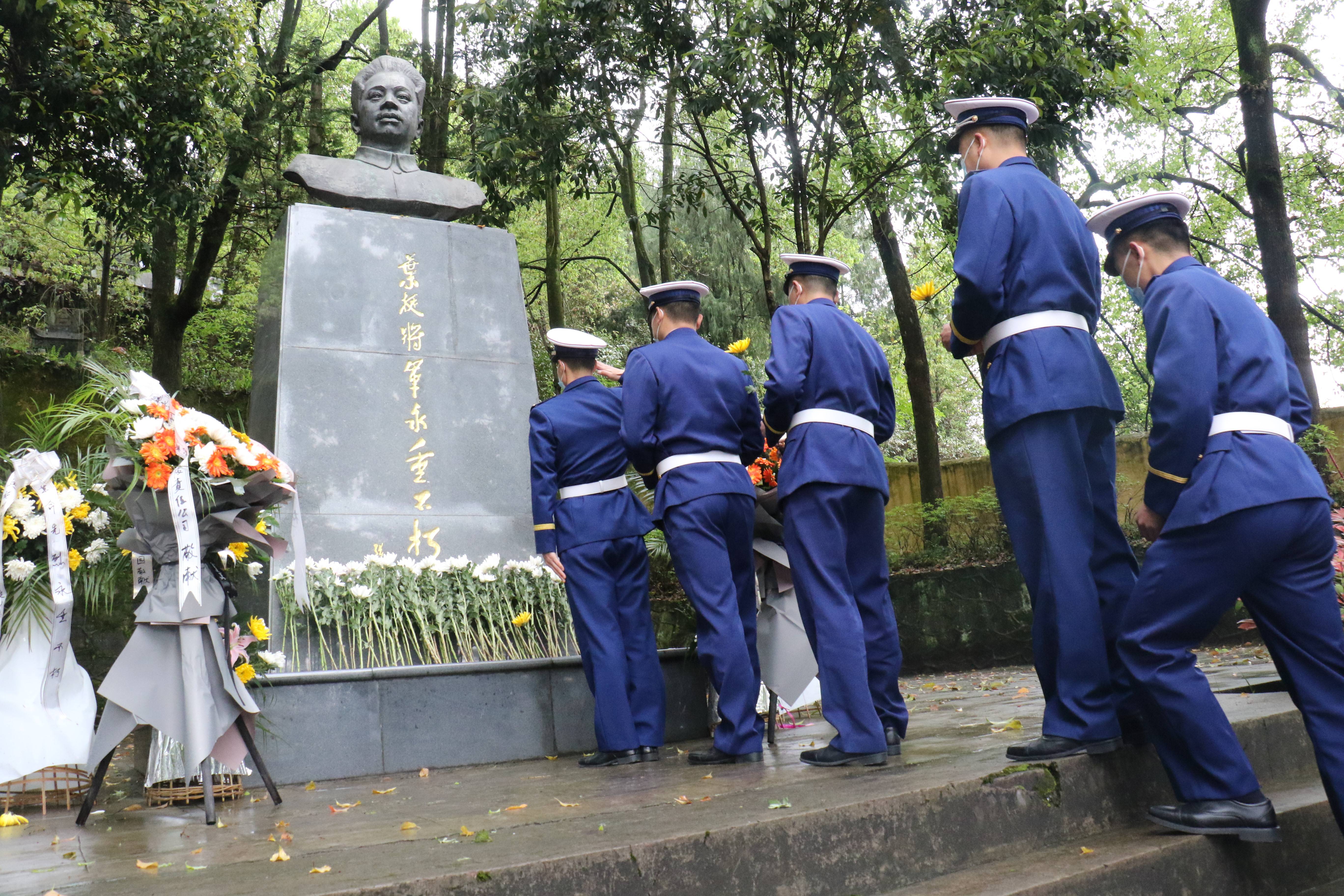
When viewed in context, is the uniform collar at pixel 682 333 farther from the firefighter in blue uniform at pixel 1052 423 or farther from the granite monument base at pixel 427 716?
the granite monument base at pixel 427 716

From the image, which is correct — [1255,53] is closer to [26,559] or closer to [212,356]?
[26,559]

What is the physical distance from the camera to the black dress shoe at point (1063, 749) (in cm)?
333

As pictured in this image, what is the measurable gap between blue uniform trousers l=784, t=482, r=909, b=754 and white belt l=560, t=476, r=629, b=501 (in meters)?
1.12

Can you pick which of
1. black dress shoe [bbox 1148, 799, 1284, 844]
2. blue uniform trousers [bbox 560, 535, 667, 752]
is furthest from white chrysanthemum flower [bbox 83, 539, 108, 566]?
black dress shoe [bbox 1148, 799, 1284, 844]

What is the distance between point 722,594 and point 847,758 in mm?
910

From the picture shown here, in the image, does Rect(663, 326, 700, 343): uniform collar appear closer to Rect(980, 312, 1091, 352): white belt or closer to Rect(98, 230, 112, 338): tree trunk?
Rect(980, 312, 1091, 352): white belt

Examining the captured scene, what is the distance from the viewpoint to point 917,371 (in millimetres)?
12555

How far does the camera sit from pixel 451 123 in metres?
18.0

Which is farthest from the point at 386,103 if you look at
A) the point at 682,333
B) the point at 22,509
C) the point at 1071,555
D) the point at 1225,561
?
the point at 1225,561

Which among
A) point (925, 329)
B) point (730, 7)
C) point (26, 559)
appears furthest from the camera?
point (925, 329)

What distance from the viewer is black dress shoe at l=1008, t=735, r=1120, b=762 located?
3330 millimetres

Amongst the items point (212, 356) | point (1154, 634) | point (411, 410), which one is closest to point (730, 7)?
point (411, 410)

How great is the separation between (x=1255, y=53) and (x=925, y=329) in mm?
13940

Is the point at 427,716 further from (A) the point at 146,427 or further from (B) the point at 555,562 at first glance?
(A) the point at 146,427
